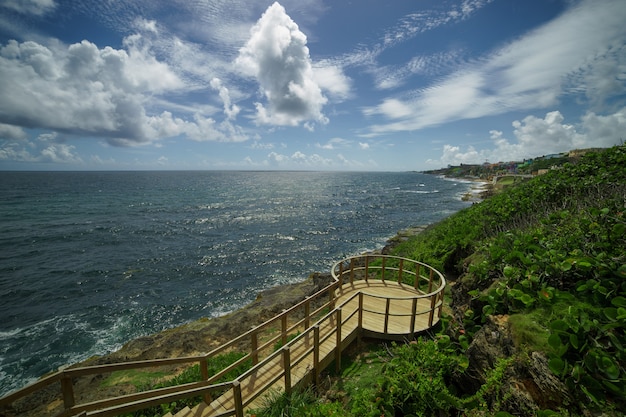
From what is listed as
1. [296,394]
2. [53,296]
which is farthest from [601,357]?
[53,296]

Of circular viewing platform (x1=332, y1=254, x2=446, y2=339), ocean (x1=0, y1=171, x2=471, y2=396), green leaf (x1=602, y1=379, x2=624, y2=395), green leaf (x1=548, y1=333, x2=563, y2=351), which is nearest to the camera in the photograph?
green leaf (x1=602, y1=379, x2=624, y2=395)

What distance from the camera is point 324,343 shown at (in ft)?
22.3


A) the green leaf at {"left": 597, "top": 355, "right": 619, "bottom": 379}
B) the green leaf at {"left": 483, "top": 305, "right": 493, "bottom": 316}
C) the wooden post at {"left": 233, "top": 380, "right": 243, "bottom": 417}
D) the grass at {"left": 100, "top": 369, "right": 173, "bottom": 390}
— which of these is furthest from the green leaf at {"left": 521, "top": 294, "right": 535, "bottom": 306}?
the grass at {"left": 100, "top": 369, "right": 173, "bottom": 390}

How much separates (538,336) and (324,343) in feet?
14.7

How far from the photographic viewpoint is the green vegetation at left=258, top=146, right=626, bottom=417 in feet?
9.80

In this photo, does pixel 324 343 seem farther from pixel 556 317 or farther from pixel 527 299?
pixel 556 317

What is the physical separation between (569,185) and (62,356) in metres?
21.8


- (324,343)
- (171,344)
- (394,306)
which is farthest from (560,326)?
(171,344)

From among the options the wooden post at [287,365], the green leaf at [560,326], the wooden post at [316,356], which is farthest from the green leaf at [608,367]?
the wooden post at [287,365]

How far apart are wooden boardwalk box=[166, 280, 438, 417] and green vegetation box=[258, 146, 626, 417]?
55cm

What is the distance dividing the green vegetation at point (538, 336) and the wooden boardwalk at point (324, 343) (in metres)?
A: 0.55

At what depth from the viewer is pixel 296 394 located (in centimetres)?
531

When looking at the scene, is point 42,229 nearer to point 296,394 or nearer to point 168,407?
point 168,407

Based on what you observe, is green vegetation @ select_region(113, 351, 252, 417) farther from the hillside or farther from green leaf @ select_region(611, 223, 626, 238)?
green leaf @ select_region(611, 223, 626, 238)
